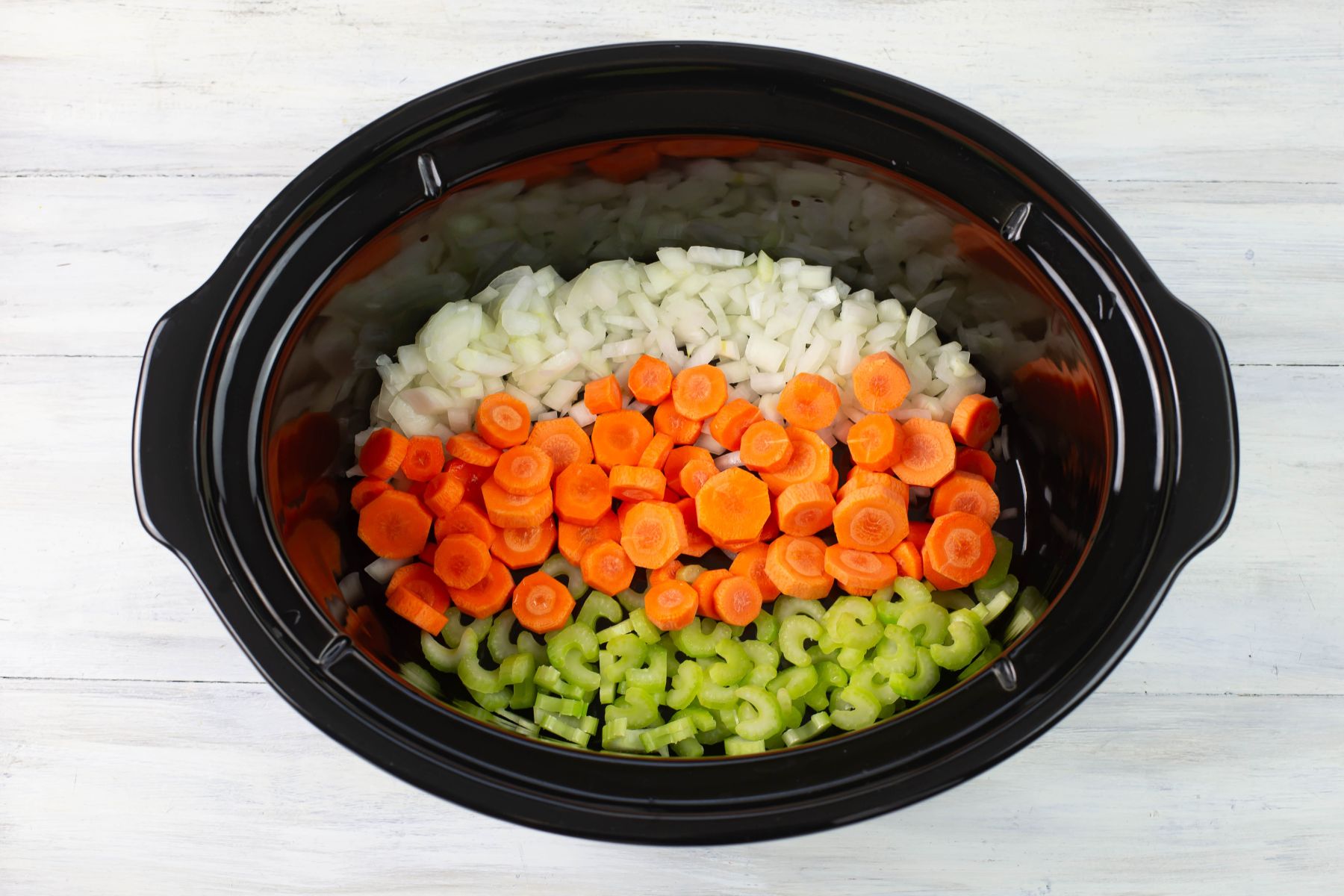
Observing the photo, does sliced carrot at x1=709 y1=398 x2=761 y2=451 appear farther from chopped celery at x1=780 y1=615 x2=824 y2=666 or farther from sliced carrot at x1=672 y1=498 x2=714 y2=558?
chopped celery at x1=780 y1=615 x2=824 y2=666

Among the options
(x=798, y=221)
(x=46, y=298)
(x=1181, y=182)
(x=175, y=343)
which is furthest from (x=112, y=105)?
(x=1181, y=182)

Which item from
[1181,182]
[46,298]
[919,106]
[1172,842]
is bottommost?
[1172,842]

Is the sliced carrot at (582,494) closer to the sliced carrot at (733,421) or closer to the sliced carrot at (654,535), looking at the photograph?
the sliced carrot at (654,535)

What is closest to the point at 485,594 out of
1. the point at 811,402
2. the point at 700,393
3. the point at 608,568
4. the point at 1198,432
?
the point at 608,568

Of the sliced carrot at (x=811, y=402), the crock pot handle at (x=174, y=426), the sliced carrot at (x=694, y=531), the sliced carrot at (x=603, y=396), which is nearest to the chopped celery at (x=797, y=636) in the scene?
the sliced carrot at (x=694, y=531)

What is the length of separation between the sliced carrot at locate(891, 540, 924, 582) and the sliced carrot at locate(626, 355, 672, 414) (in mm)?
355

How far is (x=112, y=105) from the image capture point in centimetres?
144

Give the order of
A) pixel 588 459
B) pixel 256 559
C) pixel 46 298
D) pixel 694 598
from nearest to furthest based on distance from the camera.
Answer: pixel 256 559 → pixel 694 598 → pixel 588 459 → pixel 46 298

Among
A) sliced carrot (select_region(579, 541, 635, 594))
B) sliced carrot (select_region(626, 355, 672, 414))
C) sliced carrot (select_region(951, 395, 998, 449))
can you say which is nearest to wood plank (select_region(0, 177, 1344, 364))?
sliced carrot (select_region(951, 395, 998, 449))

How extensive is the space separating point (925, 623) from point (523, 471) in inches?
20.1

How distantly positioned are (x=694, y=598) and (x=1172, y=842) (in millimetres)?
675

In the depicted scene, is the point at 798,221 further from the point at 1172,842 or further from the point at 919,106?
the point at 1172,842

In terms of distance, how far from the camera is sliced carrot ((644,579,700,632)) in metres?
1.15

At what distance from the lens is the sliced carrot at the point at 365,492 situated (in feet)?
3.96
